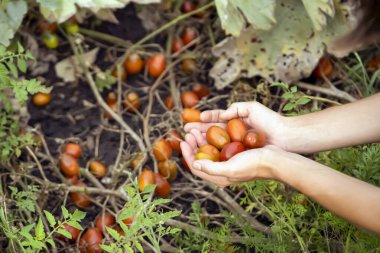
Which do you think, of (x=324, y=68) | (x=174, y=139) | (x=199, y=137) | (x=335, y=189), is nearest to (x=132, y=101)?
(x=174, y=139)

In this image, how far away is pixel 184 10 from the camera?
13.3ft

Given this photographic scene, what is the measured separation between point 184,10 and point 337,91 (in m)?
1.24

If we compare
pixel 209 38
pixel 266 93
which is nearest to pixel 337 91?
pixel 266 93

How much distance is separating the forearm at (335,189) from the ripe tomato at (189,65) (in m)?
1.69

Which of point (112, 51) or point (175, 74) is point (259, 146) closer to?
point (175, 74)

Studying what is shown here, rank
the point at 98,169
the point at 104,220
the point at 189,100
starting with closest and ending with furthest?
the point at 104,220
the point at 98,169
the point at 189,100

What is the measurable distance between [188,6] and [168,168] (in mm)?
1357

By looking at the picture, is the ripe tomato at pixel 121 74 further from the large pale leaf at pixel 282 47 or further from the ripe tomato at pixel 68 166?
the ripe tomato at pixel 68 166

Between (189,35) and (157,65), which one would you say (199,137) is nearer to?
(157,65)

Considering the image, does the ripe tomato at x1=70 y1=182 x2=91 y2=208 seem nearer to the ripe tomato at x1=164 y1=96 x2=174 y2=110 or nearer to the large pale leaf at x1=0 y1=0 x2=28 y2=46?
the ripe tomato at x1=164 y1=96 x2=174 y2=110

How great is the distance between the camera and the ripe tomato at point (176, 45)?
154 inches

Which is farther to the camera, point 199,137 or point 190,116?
point 190,116

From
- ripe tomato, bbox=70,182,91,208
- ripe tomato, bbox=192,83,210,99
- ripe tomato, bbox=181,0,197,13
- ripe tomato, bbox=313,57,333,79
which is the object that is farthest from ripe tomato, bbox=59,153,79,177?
ripe tomato, bbox=313,57,333,79

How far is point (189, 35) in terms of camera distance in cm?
390
